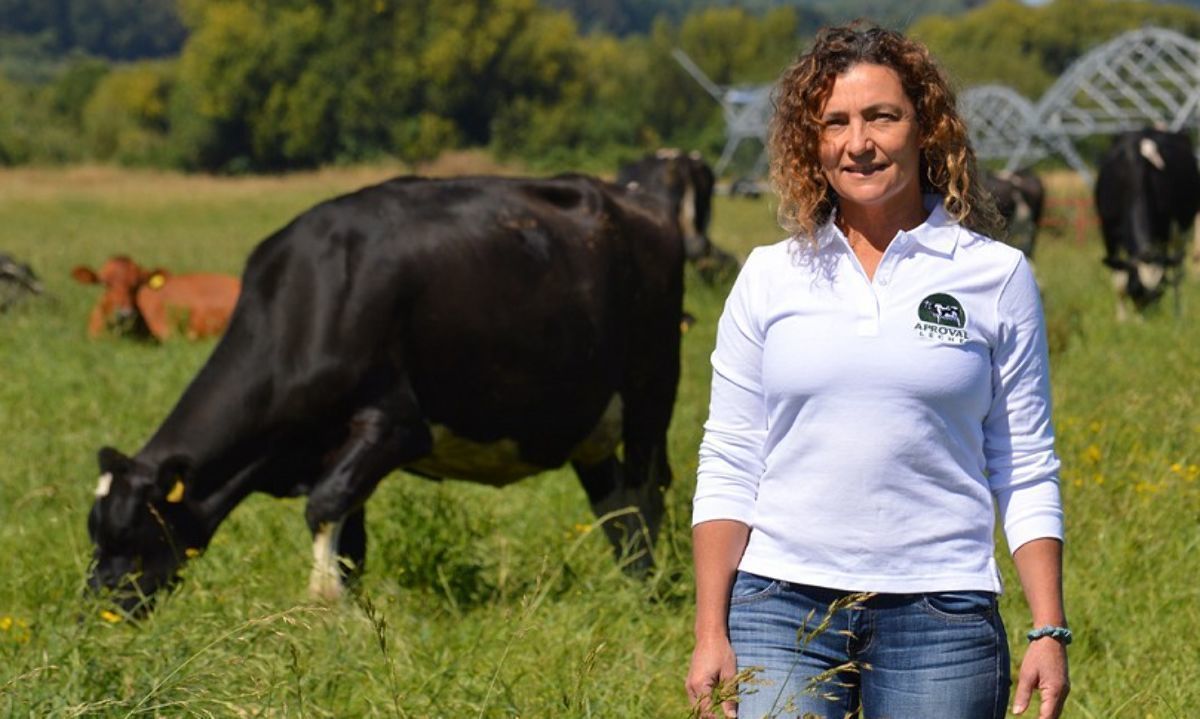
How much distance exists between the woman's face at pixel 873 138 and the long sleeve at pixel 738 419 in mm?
225

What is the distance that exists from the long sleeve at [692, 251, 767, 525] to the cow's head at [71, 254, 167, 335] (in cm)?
1194

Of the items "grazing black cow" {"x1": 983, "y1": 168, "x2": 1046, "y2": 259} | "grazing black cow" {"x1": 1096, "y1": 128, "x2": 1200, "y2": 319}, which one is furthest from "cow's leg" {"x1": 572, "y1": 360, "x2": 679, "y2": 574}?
"grazing black cow" {"x1": 983, "y1": 168, "x2": 1046, "y2": 259}

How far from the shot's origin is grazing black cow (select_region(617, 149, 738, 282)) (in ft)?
55.9

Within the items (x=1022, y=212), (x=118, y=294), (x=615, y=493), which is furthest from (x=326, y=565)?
(x=1022, y=212)

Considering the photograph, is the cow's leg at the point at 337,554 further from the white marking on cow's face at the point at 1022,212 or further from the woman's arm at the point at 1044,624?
the white marking on cow's face at the point at 1022,212

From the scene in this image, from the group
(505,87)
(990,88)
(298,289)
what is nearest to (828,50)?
(298,289)

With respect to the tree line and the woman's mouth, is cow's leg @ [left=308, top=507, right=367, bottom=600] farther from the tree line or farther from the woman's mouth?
the tree line

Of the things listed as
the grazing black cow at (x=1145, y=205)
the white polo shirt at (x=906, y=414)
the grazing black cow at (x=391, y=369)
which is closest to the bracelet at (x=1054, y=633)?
the white polo shirt at (x=906, y=414)

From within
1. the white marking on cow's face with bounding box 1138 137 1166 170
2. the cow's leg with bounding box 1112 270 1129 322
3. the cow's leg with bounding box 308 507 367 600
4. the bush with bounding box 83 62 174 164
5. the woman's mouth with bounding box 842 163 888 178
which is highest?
the woman's mouth with bounding box 842 163 888 178

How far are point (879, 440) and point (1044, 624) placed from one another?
0.40 metres

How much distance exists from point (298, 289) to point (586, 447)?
4.78 feet

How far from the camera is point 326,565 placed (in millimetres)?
5719

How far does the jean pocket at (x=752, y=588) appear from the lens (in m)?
2.88

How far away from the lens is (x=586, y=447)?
6.86 metres
